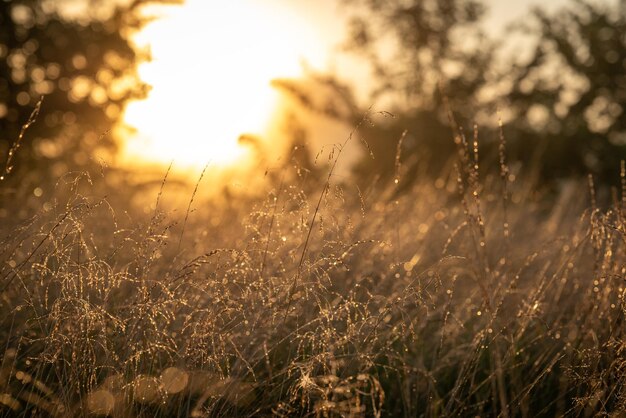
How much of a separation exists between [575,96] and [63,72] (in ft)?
53.5

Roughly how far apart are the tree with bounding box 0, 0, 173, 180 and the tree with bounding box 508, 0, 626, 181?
38.6ft

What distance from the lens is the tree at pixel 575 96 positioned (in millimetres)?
17953

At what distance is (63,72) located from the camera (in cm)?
961

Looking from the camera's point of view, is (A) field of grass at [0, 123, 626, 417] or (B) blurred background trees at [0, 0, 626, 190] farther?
(B) blurred background trees at [0, 0, 626, 190]

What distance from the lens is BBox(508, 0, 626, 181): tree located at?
58.9ft

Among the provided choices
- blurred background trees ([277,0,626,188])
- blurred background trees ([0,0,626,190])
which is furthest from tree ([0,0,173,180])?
blurred background trees ([277,0,626,188])

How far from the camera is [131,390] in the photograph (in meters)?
2.19

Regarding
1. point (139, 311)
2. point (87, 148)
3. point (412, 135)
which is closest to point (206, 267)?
point (139, 311)

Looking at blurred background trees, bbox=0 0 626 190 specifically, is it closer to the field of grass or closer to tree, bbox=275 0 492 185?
tree, bbox=275 0 492 185

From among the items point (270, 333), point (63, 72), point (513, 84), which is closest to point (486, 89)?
point (513, 84)

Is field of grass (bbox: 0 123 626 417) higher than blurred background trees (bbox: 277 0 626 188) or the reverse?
the reverse

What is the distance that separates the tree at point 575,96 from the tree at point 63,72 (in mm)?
11768

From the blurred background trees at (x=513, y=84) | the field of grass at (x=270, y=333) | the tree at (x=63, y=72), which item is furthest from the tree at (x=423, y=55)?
the field of grass at (x=270, y=333)

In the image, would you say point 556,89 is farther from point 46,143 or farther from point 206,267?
point 206,267
